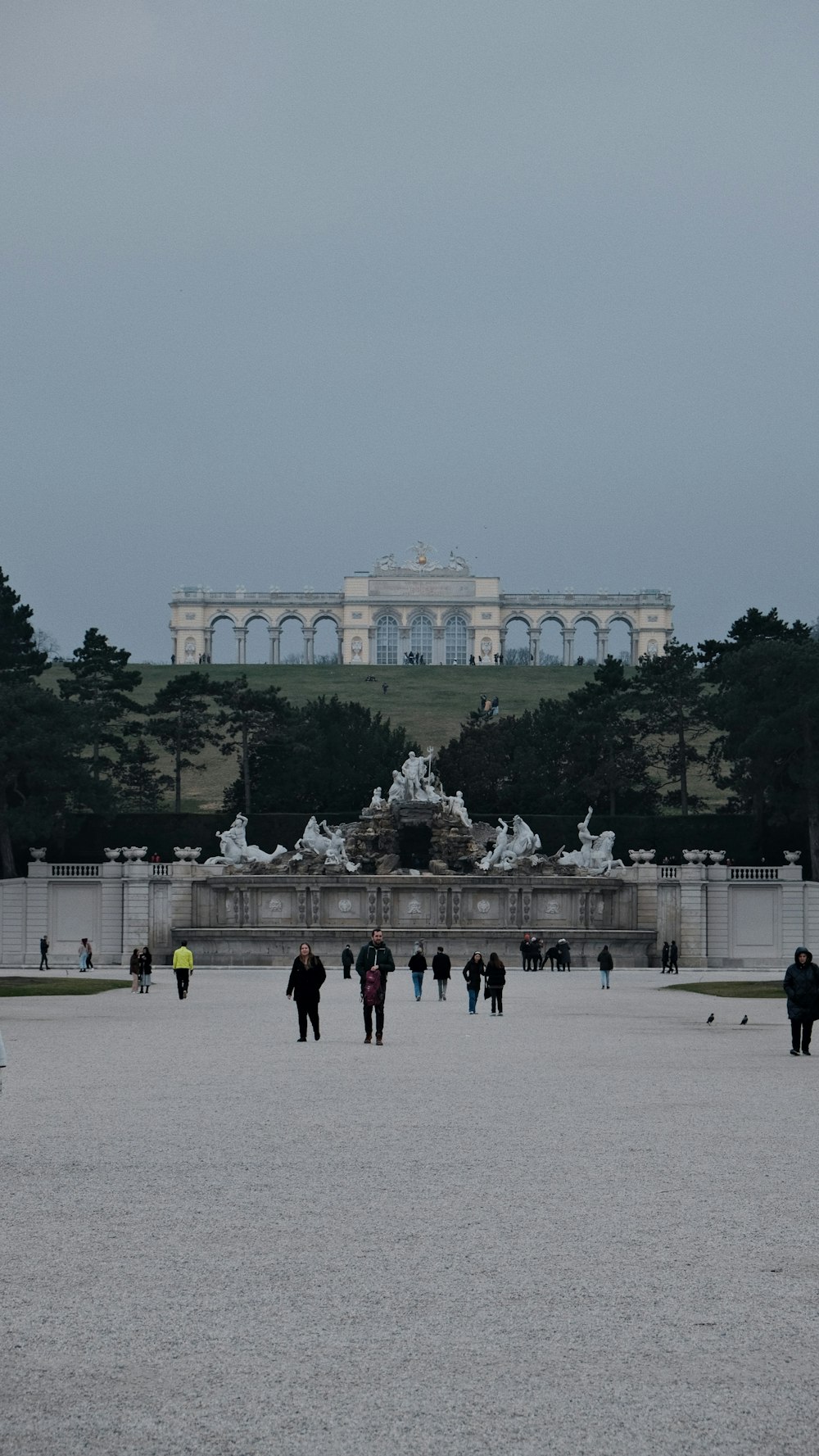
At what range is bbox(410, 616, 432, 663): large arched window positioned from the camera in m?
153

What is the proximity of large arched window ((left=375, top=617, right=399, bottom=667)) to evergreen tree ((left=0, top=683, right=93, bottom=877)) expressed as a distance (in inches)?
3443

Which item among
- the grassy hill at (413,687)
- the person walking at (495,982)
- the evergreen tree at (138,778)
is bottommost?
→ the person walking at (495,982)

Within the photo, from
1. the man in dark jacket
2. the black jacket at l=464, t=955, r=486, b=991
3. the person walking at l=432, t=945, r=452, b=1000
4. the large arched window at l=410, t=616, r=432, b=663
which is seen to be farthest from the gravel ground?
the large arched window at l=410, t=616, r=432, b=663

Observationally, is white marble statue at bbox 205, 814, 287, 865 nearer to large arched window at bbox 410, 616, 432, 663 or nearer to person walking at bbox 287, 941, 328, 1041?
person walking at bbox 287, 941, 328, 1041

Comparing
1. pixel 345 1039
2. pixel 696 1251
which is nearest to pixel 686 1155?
pixel 696 1251

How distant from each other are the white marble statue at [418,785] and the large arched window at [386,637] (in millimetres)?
89052

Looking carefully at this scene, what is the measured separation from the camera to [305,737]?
79.6 m

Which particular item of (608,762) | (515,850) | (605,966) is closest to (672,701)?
(608,762)

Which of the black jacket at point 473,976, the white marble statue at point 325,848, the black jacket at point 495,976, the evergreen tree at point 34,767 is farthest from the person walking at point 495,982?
the evergreen tree at point 34,767

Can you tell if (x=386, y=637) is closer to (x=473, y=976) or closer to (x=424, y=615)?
(x=424, y=615)

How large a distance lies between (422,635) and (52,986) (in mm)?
115903

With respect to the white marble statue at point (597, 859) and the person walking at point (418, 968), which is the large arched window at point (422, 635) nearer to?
the white marble statue at point (597, 859)

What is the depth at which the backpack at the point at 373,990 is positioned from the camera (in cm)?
2347

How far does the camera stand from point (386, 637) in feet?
504
